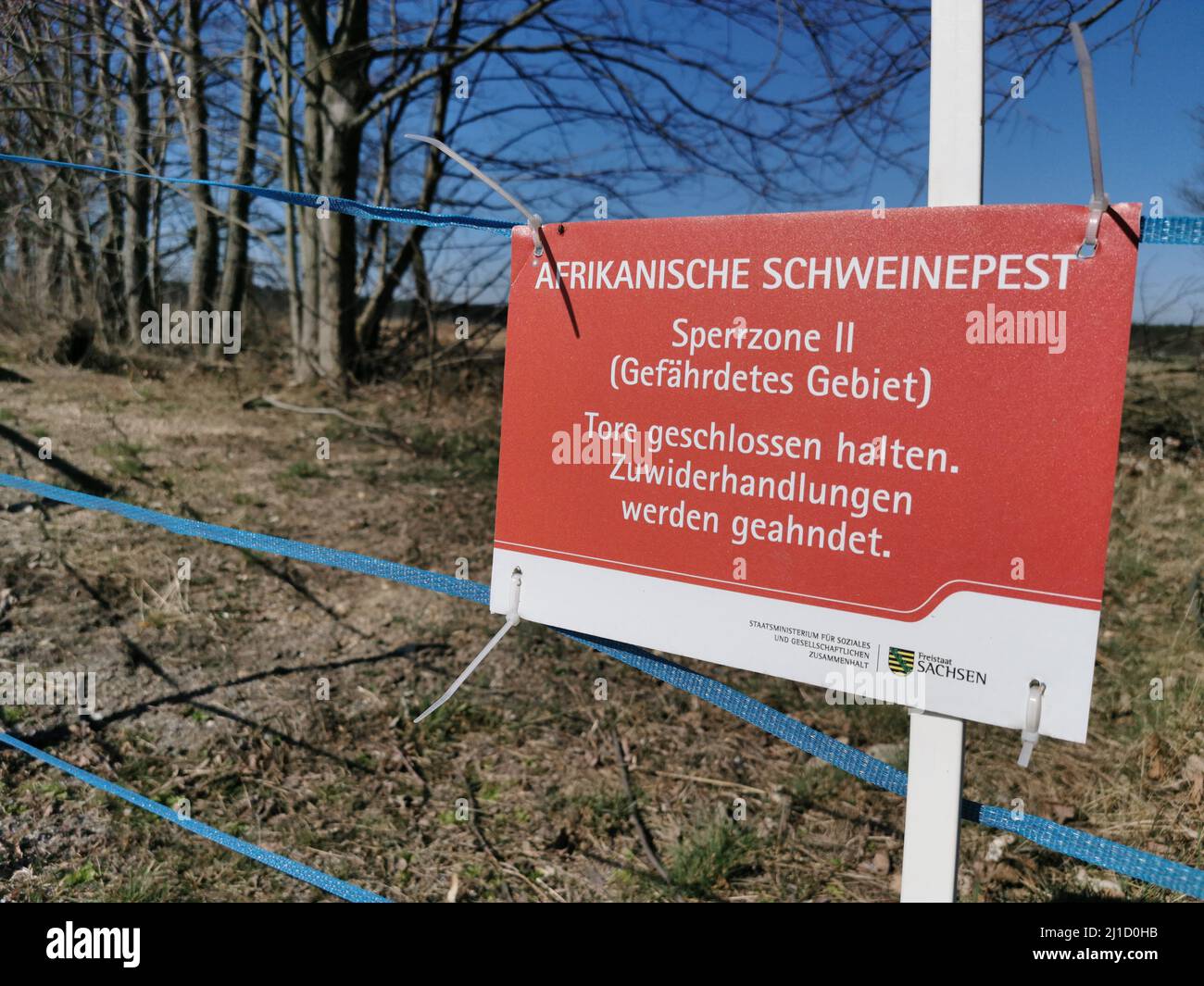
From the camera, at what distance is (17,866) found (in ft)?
9.07

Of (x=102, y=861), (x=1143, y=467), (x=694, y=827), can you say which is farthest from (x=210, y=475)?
(x=1143, y=467)

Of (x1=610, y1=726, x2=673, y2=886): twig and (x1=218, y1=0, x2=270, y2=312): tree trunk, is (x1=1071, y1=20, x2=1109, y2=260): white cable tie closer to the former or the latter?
(x1=610, y1=726, x2=673, y2=886): twig

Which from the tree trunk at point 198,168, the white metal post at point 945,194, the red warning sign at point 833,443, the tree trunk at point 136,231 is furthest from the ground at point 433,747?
the tree trunk at point 136,231

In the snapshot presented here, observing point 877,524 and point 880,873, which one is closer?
point 877,524

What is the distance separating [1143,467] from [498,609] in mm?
7168

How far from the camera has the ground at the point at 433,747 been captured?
297 cm

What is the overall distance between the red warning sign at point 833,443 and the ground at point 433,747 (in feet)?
5.21

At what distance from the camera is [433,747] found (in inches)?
146

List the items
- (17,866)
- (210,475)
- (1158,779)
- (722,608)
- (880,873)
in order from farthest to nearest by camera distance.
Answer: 1. (210,475)
2. (1158,779)
3. (880,873)
4. (17,866)
5. (722,608)

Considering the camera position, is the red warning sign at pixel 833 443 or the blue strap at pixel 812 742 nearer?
the red warning sign at pixel 833 443

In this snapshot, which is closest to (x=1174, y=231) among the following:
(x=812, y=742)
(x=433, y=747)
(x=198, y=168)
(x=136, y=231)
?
(x=812, y=742)

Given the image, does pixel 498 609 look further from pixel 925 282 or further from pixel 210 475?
pixel 210 475

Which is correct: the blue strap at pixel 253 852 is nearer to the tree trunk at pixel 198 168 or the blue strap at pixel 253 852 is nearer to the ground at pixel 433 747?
the ground at pixel 433 747

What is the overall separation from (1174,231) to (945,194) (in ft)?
1.12
